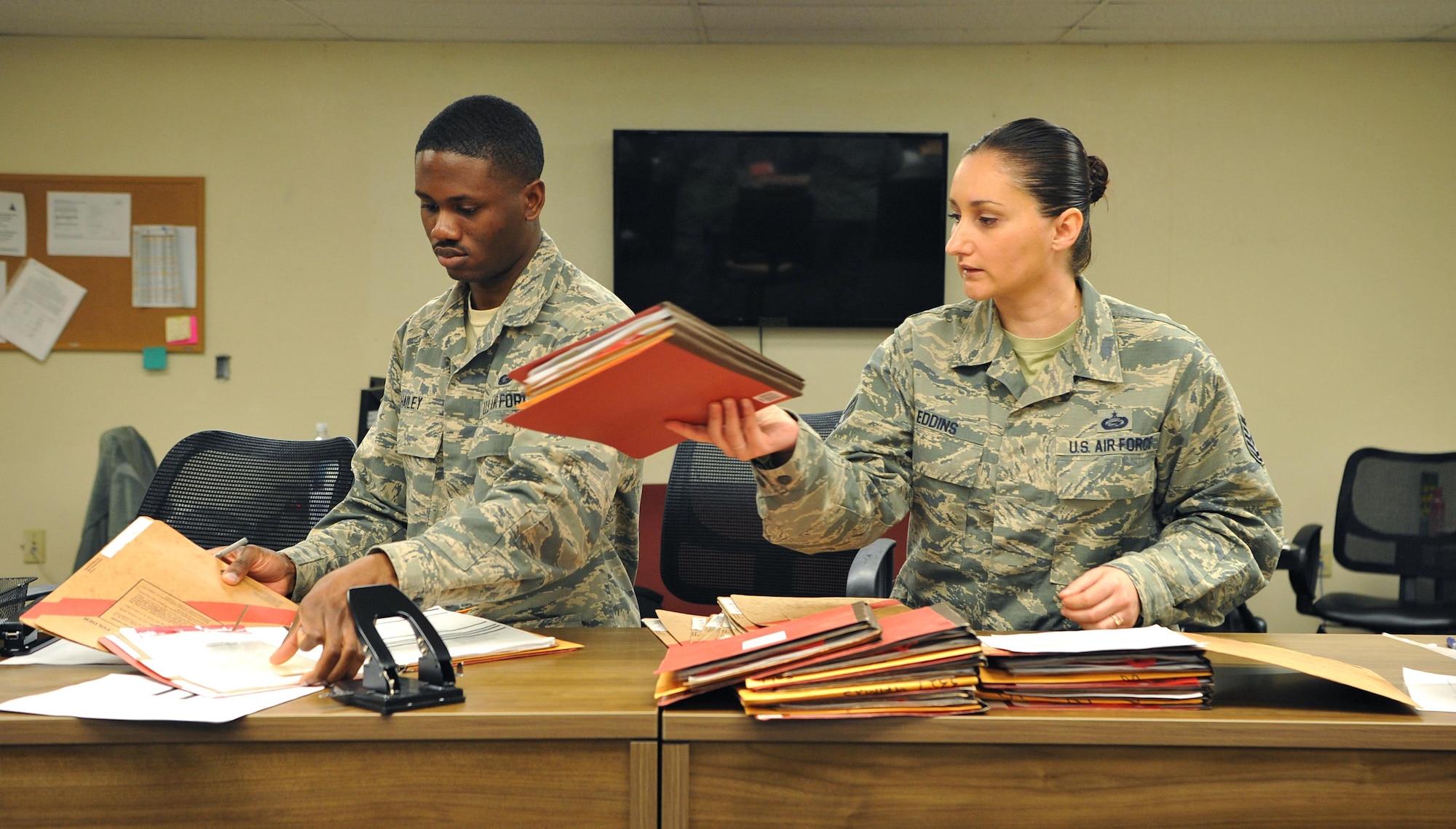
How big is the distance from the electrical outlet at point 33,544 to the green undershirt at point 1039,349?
4280 millimetres

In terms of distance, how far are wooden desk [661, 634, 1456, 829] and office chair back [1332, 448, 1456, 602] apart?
306cm

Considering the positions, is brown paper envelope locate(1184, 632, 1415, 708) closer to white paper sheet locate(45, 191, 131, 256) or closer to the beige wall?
the beige wall

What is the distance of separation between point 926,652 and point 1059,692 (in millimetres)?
152

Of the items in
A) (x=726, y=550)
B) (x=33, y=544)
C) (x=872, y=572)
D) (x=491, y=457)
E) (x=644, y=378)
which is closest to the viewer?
(x=644, y=378)

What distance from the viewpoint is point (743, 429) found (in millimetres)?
1170

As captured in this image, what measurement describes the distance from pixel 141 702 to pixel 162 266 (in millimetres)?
3751

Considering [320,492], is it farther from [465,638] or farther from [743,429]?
[743,429]

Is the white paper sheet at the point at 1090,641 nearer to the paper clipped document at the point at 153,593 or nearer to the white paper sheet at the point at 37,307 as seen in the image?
the paper clipped document at the point at 153,593

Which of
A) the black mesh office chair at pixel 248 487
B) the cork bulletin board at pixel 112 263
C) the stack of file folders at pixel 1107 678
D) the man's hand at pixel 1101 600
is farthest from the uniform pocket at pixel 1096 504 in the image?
the cork bulletin board at pixel 112 263

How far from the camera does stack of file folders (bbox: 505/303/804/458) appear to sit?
0.93 meters

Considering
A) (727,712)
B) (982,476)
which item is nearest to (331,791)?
(727,712)

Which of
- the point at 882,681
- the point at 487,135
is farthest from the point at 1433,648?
the point at 487,135

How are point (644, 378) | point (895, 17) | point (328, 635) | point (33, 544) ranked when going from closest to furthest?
point (644, 378), point (328, 635), point (895, 17), point (33, 544)

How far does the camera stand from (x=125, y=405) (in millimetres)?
4316
